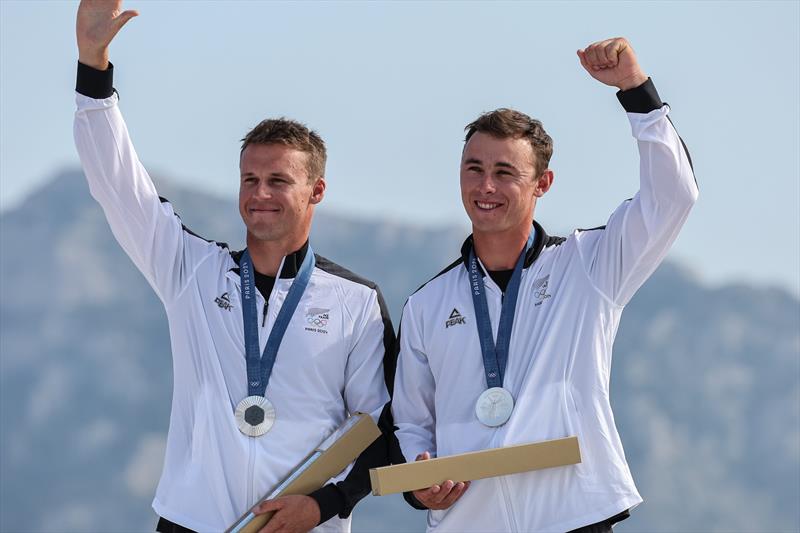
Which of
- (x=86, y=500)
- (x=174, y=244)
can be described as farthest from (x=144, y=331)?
(x=174, y=244)

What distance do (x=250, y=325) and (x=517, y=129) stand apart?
54.8 inches

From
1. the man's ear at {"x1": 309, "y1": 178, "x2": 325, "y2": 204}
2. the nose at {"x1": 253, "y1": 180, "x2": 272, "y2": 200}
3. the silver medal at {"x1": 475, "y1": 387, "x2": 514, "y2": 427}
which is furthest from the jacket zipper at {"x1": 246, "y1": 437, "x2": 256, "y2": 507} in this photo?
the man's ear at {"x1": 309, "y1": 178, "x2": 325, "y2": 204}

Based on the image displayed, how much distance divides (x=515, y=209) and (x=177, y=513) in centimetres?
185

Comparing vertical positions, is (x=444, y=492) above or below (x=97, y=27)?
below

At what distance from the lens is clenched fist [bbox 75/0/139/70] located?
4586mm

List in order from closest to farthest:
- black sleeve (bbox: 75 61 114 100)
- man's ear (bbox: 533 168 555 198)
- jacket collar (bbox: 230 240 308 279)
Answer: black sleeve (bbox: 75 61 114 100) → man's ear (bbox: 533 168 555 198) → jacket collar (bbox: 230 240 308 279)

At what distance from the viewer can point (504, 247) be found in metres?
4.85

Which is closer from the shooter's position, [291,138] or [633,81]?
[633,81]

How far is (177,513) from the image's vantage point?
4.63 metres

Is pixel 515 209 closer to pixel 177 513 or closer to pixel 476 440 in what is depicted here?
pixel 476 440

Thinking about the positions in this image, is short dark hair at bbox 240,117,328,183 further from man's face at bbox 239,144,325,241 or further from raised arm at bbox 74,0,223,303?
raised arm at bbox 74,0,223,303

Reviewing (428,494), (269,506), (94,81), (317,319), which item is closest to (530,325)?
(428,494)

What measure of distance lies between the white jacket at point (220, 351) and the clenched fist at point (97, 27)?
18 cm

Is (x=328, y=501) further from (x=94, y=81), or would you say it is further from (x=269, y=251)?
(x=94, y=81)
